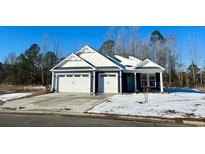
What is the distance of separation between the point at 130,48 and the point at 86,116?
33.1 meters

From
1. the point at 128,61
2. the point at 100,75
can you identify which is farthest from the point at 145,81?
the point at 100,75

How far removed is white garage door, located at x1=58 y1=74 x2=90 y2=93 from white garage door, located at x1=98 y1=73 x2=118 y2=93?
1.34 m

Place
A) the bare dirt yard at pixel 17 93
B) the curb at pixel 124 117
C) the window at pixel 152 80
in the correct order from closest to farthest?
the curb at pixel 124 117, the bare dirt yard at pixel 17 93, the window at pixel 152 80

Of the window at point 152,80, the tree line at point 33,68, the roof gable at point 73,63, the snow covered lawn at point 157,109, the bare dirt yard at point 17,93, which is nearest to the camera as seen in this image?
the snow covered lawn at point 157,109

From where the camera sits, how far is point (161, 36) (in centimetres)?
4378

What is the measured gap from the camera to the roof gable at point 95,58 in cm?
1980

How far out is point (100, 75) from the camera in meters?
19.5

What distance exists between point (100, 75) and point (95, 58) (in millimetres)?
2274

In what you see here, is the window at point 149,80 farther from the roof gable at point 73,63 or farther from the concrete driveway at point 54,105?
the concrete driveway at point 54,105

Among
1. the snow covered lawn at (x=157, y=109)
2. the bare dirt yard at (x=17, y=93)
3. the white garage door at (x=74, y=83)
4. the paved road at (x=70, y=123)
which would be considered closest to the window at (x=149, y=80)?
the white garage door at (x=74, y=83)

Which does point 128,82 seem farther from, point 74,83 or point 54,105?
point 54,105
